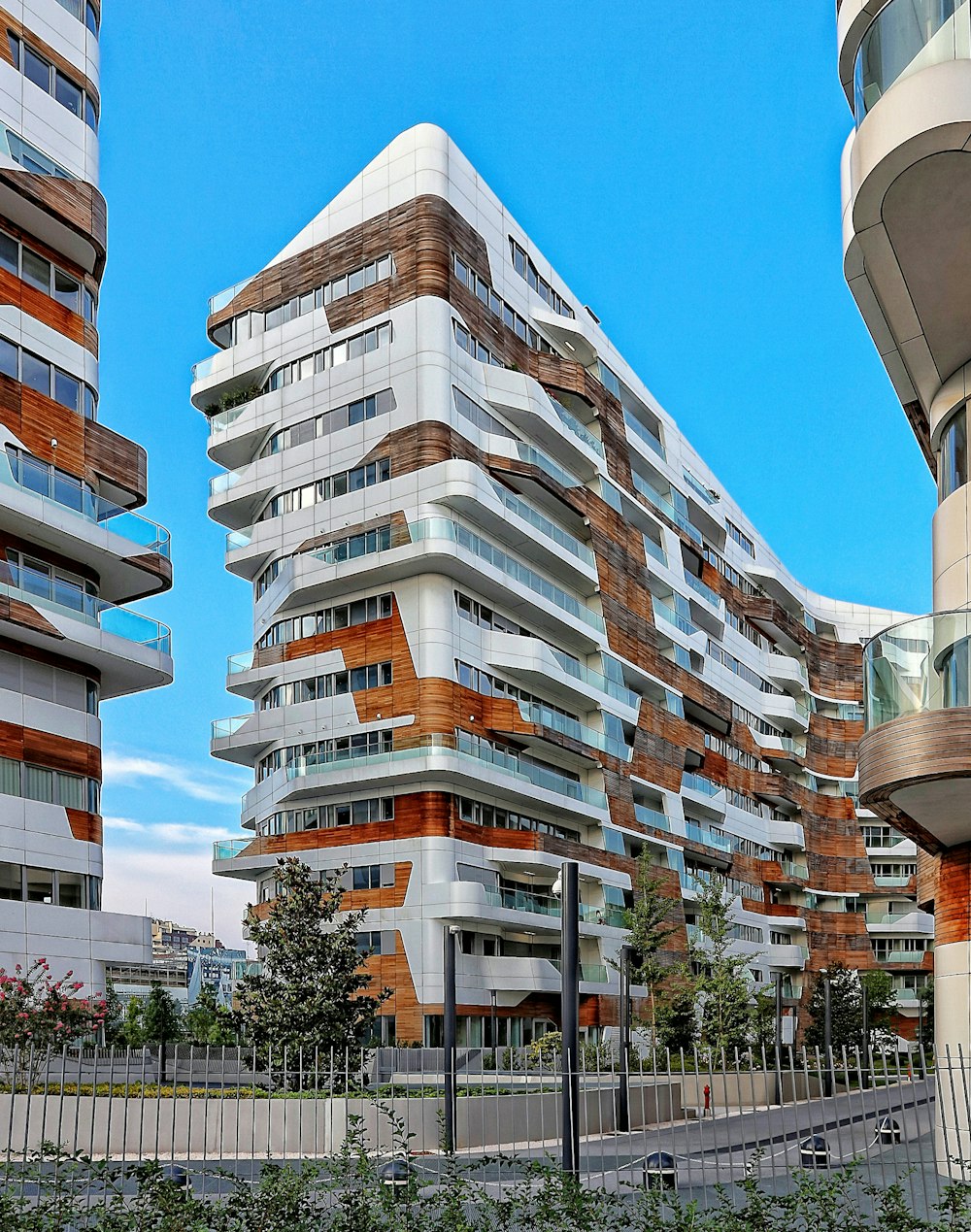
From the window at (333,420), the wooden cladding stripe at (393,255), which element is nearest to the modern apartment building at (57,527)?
the window at (333,420)

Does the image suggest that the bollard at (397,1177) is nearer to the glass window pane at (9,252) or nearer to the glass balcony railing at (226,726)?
the glass window pane at (9,252)

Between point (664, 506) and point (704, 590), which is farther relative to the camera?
point (704, 590)

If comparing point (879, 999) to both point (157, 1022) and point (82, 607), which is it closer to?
point (157, 1022)

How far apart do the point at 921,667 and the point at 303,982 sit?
20.4 metres

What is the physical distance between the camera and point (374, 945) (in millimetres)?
47688

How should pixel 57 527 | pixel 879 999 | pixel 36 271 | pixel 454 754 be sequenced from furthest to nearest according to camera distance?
pixel 879 999 → pixel 454 754 → pixel 36 271 → pixel 57 527

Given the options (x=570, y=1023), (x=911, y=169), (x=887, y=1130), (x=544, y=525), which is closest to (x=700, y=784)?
(x=544, y=525)

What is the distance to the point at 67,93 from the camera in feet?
121

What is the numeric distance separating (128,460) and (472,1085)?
63.4ft

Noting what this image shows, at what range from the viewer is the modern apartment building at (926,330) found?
47.5 ft

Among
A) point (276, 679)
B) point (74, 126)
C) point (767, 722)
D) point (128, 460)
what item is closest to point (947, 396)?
point (128, 460)

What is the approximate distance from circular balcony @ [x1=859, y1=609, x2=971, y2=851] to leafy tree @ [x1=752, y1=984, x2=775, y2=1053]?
32912mm

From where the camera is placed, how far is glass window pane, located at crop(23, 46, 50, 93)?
3522 cm

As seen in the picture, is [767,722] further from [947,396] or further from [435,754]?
[947,396]
